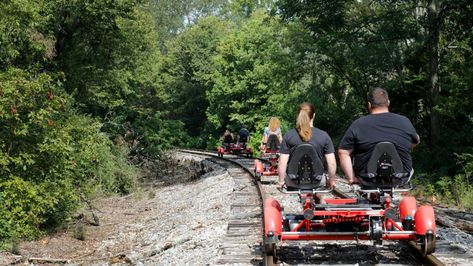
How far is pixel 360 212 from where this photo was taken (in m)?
6.14

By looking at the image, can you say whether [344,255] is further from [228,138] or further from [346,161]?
[228,138]

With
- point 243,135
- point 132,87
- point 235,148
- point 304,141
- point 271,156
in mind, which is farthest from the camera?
point 132,87

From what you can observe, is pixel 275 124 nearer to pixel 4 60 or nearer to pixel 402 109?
A: pixel 4 60

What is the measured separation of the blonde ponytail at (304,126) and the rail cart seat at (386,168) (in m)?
0.78

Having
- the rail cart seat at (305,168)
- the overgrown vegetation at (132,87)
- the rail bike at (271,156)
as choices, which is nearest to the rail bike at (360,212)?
the rail cart seat at (305,168)

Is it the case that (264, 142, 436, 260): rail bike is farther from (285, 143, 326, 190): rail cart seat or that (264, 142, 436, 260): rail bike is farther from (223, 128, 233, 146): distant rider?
(223, 128, 233, 146): distant rider

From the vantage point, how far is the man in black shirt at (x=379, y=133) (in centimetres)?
606

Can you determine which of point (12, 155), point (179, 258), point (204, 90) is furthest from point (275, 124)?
point (204, 90)

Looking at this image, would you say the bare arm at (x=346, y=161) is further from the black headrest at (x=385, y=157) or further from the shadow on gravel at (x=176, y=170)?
the shadow on gravel at (x=176, y=170)

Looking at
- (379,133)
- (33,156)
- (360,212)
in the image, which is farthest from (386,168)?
(33,156)

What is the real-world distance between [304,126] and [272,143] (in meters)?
9.02

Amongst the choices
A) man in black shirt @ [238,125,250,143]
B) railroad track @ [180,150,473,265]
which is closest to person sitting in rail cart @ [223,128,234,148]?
man in black shirt @ [238,125,250,143]

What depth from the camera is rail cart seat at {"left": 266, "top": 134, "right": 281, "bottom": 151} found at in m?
15.4

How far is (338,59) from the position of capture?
24.0 metres
